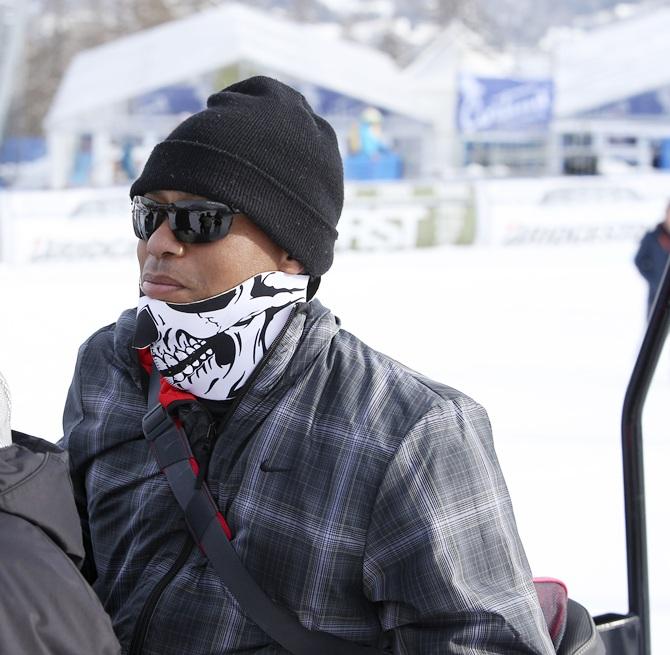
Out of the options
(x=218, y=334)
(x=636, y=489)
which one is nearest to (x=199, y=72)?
(x=636, y=489)

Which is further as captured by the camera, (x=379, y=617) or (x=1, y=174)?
(x=1, y=174)

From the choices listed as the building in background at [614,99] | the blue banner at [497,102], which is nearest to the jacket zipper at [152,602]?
the building in background at [614,99]

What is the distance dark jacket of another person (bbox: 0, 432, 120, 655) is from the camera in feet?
3.56

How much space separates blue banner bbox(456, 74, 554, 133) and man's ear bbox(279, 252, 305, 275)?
2063 centimetres

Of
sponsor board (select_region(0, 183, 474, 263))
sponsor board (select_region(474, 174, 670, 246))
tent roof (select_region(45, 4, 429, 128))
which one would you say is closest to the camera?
sponsor board (select_region(0, 183, 474, 263))

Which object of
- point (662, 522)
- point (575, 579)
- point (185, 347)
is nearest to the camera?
point (185, 347)

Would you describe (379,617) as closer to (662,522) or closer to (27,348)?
(662,522)

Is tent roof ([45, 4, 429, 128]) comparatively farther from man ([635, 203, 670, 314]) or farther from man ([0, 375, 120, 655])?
man ([0, 375, 120, 655])

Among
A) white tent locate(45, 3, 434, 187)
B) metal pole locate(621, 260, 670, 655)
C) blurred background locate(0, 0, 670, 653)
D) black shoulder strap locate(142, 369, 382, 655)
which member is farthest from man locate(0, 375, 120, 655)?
white tent locate(45, 3, 434, 187)

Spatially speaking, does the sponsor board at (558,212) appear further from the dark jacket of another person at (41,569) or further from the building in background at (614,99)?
the dark jacket of another person at (41,569)

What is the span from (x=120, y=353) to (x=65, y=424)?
0.63ft

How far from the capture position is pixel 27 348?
796 cm

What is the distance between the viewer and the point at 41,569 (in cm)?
112

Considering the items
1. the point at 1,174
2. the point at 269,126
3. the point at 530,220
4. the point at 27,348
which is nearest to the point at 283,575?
the point at 269,126
